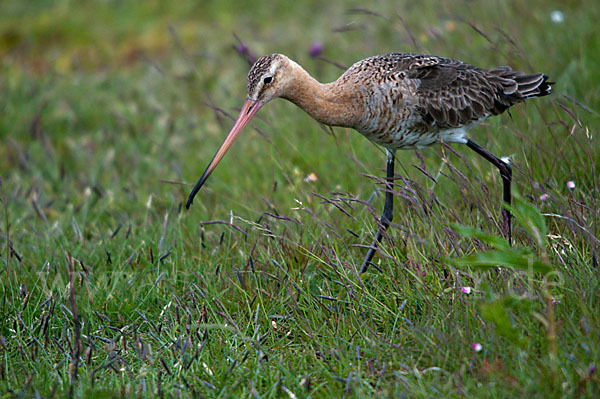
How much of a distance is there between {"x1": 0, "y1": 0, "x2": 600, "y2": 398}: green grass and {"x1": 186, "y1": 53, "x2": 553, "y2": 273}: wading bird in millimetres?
220

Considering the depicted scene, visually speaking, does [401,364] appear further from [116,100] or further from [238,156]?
[116,100]

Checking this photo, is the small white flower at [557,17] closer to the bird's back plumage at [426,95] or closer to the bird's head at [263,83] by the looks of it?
the bird's back plumage at [426,95]

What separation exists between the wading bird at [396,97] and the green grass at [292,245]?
0.72ft

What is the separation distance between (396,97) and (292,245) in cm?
105

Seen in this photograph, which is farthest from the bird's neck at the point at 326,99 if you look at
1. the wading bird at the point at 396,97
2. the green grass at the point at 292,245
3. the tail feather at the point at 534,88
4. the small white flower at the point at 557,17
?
the small white flower at the point at 557,17

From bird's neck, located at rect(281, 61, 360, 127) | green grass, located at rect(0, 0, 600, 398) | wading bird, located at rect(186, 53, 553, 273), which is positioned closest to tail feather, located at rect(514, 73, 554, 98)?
wading bird, located at rect(186, 53, 553, 273)

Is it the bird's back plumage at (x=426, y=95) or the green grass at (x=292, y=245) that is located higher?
the bird's back plumage at (x=426, y=95)

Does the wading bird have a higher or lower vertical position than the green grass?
higher

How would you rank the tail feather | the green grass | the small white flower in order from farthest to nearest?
the small white flower
the tail feather
the green grass

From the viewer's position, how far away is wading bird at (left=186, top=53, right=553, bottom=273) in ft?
12.1

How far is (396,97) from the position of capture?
380cm

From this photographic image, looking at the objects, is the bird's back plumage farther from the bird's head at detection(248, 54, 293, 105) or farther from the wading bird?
the bird's head at detection(248, 54, 293, 105)

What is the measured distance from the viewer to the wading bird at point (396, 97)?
3.69m

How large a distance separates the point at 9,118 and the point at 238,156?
278 cm
